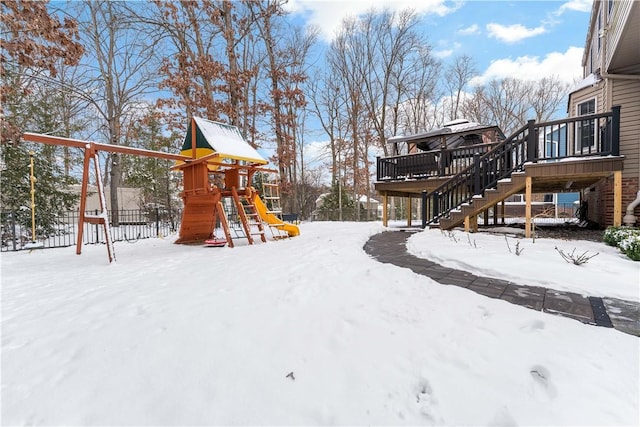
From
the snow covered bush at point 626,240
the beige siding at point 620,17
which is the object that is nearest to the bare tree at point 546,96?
the beige siding at point 620,17

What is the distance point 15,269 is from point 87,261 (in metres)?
0.88

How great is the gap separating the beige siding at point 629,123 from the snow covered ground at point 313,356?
14.6 feet

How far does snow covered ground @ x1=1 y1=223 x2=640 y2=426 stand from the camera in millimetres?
1450

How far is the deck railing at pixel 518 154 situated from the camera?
566 centimetres

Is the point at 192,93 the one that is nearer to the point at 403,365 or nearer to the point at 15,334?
the point at 15,334

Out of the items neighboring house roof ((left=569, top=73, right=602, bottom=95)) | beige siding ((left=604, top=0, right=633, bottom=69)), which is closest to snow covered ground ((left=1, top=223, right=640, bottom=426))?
beige siding ((left=604, top=0, right=633, bottom=69))

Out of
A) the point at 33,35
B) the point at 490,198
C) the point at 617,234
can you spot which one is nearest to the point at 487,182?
the point at 490,198

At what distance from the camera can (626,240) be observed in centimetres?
420

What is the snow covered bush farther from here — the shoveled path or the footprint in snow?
the footprint in snow

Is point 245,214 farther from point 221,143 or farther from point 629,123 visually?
point 629,123

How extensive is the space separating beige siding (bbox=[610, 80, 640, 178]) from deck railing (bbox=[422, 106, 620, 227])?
38 centimetres

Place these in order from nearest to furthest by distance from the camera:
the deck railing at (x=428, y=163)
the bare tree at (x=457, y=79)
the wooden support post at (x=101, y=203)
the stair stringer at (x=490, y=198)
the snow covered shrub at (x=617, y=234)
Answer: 1. the snow covered shrub at (x=617, y=234)
2. the wooden support post at (x=101, y=203)
3. the stair stringer at (x=490, y=198)
4. the deck railing at (x=428, y=163)
5. the bare tree at (x=457, y=79)

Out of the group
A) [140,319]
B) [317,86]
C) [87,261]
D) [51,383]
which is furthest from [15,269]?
[317,86]

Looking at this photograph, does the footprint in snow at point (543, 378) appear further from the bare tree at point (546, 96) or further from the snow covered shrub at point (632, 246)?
the bare tree at point (546, 96)
